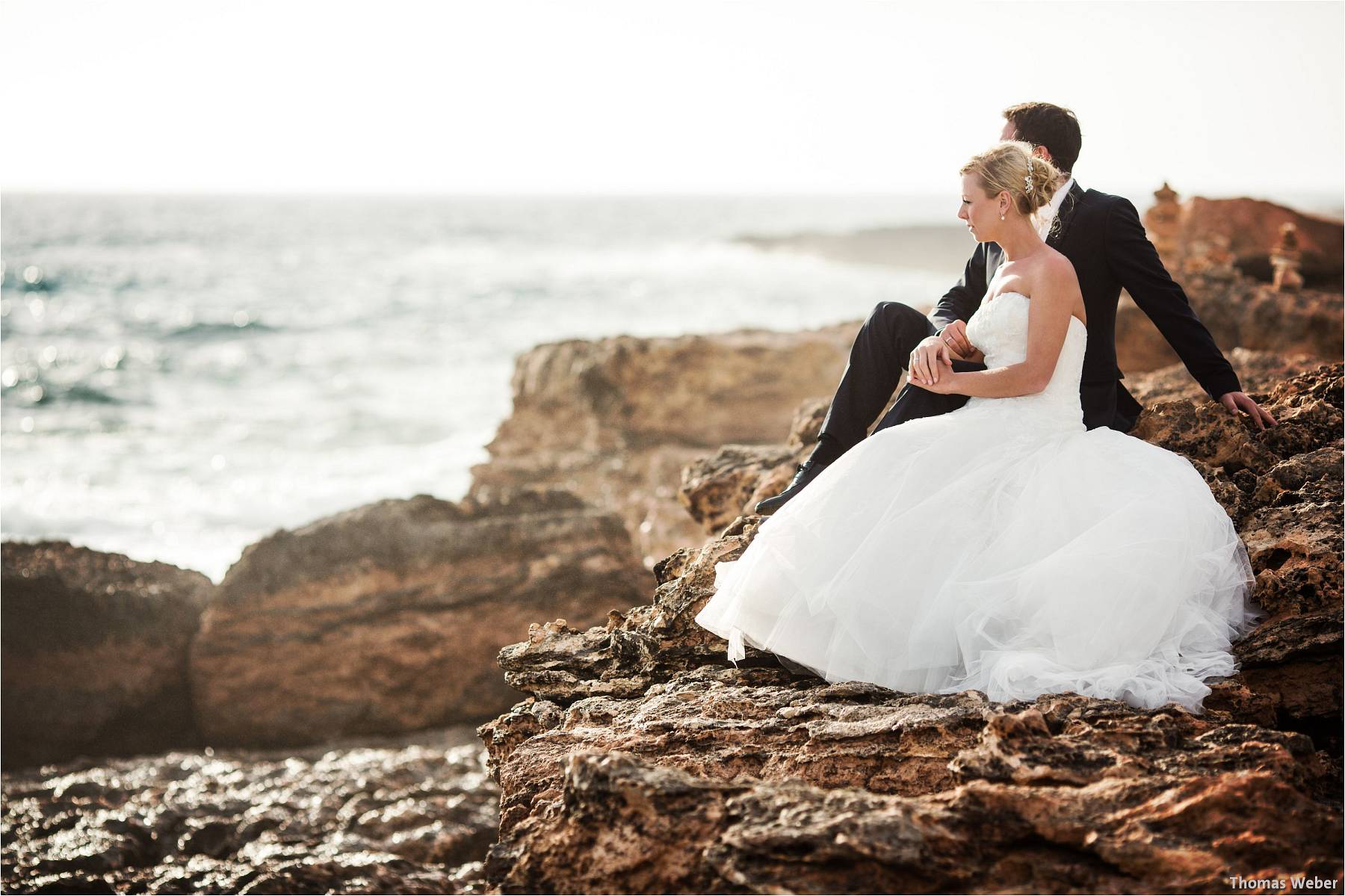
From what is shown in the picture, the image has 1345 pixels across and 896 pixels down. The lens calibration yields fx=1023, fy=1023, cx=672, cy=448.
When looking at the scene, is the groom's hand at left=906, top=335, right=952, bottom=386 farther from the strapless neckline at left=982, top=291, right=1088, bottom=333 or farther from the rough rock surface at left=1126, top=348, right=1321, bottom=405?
the rough rock surface at left=1126, top=348, right=1321, bottom=405

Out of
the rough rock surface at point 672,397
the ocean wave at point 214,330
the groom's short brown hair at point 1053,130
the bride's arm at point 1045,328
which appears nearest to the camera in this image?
the bride's arm at point 1045,328

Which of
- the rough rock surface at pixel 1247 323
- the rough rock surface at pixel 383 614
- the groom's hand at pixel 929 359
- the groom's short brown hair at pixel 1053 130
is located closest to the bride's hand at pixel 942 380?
the groom's hand at pixel 929 359

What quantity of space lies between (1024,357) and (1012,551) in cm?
85

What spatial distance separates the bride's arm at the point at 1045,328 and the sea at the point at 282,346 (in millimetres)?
8231

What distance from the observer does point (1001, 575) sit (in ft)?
10.7

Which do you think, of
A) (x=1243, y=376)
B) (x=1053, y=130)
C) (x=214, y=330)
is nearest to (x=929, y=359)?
(x=1053, y=130)

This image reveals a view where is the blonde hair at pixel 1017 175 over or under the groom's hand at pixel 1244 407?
over

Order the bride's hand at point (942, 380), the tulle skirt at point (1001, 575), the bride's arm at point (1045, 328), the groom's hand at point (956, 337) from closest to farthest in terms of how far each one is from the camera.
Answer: the tulle skirt at point (1001, 575)
the bride's arm at point (1045, 328)
the bride's hand at point (942, 380)
the groom's hand at point (956, 337)

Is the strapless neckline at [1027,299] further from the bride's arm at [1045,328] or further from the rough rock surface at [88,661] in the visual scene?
the rough rock surface at [88,661]

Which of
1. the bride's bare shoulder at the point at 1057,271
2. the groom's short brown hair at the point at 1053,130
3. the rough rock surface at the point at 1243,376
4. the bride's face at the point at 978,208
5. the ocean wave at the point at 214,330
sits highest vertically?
the groom's short brown hair at the point at 1053,130

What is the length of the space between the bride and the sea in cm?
822

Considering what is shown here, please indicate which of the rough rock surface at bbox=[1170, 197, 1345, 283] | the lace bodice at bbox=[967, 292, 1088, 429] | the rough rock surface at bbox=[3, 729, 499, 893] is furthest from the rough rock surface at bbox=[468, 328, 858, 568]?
the lace bodice at bbox=[967, 292, 1088, 429]

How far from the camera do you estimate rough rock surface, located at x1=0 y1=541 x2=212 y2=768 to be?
22.2ft

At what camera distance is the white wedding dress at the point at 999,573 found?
3076 millimetres
